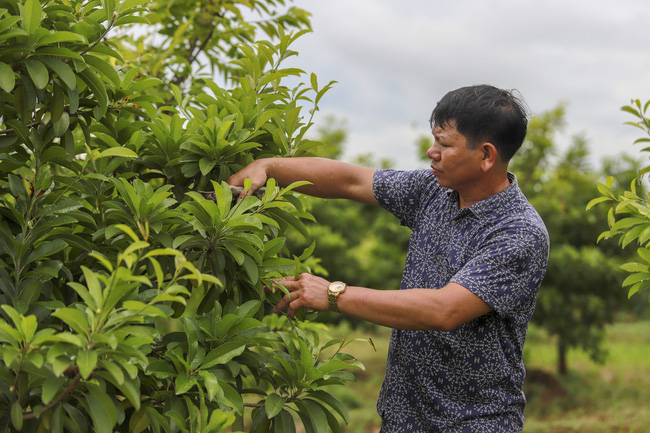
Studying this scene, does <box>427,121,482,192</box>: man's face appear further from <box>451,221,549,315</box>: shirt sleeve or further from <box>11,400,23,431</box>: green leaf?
<box>11,400,23,431</box>: green leaf

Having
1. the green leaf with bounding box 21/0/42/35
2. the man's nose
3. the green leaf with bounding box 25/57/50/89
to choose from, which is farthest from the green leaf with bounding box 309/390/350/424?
the green leaf with bounding box 21/0/42/35

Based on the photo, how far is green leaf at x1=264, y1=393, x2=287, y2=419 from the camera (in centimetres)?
200

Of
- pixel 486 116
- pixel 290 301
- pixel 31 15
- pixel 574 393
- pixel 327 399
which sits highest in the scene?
pixel 486 116

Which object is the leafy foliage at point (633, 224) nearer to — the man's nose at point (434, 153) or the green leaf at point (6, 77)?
the man's nose at point (434, 153)

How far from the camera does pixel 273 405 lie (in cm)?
204

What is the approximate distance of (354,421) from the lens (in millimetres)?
9562

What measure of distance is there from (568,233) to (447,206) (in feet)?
27.5

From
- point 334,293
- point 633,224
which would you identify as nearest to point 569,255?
point 633,224

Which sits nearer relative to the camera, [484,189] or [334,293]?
[334,293]

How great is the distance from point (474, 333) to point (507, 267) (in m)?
0.31

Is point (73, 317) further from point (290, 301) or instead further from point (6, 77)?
point (290, 301)

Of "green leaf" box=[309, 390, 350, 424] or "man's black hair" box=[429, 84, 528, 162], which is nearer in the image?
"green leaf" box=[309, 390, 350, 424]

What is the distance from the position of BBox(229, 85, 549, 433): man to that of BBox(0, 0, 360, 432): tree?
0.19 meters

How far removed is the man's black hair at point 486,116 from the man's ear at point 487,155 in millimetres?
23
